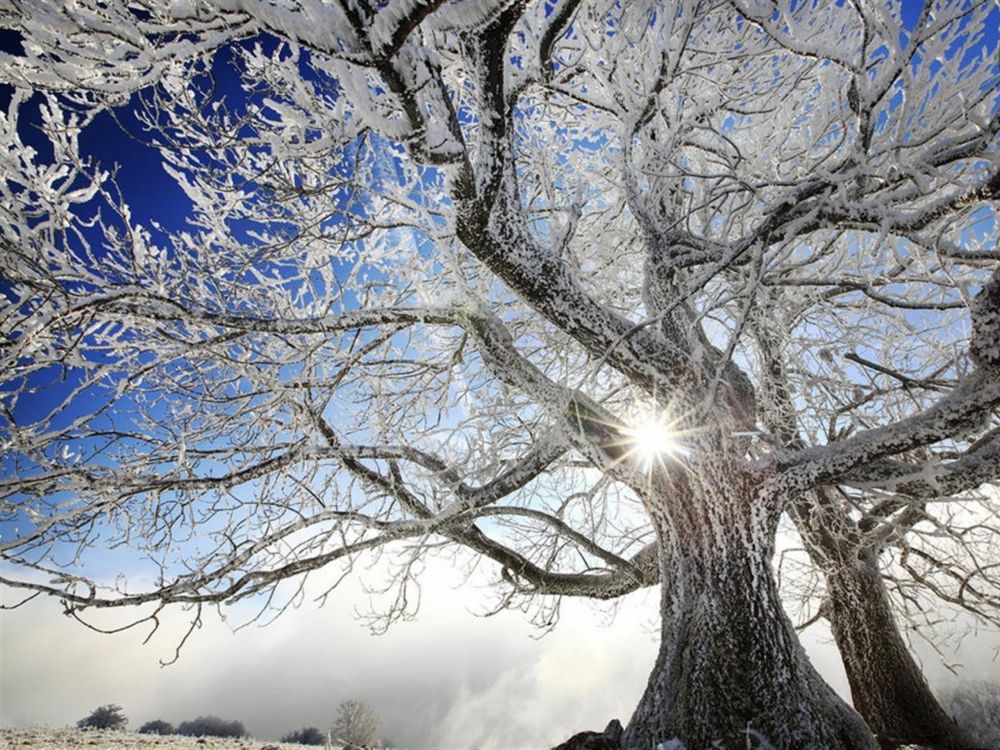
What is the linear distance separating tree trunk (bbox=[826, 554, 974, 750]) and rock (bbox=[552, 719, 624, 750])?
10.2ft

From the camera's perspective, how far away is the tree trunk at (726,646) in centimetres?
297

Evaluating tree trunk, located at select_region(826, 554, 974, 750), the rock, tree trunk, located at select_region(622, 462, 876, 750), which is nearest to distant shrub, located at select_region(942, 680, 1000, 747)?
tree trunk, located at select_region(826, 554, 974, 750)

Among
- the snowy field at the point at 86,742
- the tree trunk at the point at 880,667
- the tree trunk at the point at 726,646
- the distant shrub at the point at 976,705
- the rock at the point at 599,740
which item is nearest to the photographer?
the tree trunk at the point at 726,646

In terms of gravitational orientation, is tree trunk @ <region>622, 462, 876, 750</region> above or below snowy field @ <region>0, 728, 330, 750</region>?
above

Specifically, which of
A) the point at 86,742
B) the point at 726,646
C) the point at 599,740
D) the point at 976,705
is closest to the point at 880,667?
the point at 726,646

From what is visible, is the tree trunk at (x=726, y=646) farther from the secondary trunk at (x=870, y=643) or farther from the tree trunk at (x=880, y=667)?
the tree trunk at (x=880, y=667)

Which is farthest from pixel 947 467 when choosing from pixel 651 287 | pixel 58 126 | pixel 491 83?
pixel 58 126

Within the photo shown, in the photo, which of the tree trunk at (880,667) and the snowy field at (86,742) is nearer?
the tree trunk at (880,667)

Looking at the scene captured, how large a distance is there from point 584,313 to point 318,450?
2.15 meters

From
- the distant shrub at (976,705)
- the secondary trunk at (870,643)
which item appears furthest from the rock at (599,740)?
the distant shrub at (976,705)

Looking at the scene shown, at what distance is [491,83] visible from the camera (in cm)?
222

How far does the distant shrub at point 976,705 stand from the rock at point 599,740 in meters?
6.06

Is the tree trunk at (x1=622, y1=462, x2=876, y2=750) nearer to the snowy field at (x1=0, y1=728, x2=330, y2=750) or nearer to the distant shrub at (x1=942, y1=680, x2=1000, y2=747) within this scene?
the distant shrub at (x1=942, y1=680, x2=1000, y2=747)

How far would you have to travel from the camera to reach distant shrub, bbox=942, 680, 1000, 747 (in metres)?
6.83
